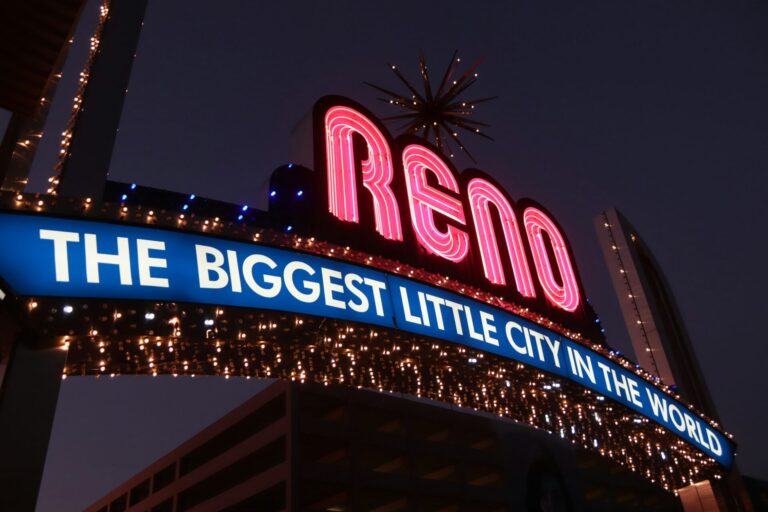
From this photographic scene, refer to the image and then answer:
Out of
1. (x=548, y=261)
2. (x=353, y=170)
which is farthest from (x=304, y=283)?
(x=548, y=261)

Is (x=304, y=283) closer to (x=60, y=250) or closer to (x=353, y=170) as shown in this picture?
(x=60, y=250)

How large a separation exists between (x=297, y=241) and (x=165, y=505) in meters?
44.9

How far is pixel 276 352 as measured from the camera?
275 inches

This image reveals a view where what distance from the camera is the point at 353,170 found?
899cm

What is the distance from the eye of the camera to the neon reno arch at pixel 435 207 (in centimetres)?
891

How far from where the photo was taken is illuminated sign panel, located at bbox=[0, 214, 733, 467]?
5.00 metres

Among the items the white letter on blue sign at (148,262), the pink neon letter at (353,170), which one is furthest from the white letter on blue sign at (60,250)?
the pink neon letter at (353,170)

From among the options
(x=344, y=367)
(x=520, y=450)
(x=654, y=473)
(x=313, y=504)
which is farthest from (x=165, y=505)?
(x=344, y=367)

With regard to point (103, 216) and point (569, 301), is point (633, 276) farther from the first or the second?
point (103, 216)

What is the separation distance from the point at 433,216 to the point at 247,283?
4.28m

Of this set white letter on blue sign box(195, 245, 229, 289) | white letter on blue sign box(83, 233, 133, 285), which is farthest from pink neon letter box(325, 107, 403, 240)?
white letter on blue sign box(83, 233, 133, 285)

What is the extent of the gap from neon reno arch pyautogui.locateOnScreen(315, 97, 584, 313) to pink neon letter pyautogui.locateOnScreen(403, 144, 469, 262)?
0.05ft

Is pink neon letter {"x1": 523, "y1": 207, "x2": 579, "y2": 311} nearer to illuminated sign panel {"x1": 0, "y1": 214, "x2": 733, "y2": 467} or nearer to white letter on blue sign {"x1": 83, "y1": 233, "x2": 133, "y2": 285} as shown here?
illuminated sign panel {"x1": 0, "y1": 214, "x2": 733, "y2": 467}

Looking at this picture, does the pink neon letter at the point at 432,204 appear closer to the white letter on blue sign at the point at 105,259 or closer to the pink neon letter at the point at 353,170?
the pink neon letter at the point at 353,170
